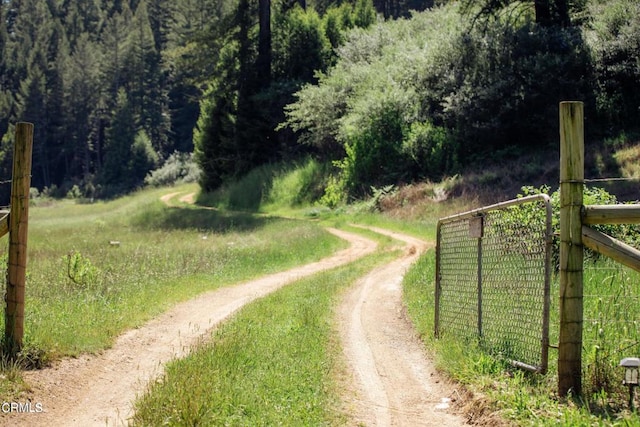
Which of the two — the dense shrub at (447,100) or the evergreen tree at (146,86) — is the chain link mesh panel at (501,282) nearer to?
the dense shrub at (447,100)

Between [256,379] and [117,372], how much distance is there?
202 cm

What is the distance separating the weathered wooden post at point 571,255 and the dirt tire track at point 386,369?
110cm

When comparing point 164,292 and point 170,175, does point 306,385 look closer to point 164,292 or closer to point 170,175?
point 164,292

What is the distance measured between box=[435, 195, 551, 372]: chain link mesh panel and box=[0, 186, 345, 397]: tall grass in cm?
482

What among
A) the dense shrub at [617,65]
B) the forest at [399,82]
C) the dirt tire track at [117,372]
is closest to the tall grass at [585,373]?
the dirt tire track at [117,372]

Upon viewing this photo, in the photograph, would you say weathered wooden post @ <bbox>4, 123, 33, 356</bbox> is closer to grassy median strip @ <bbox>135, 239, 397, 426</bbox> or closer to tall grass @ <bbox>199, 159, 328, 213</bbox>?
grassy median strip @ <bbox>135, 239, 397, 426</bbox>

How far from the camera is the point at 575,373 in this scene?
5551mm

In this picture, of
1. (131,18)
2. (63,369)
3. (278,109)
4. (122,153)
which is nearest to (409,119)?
(278,109)

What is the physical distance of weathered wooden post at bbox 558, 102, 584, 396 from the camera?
5.55 m

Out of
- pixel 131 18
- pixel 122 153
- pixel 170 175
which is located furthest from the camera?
pixel 131 18

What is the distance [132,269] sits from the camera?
1538cm

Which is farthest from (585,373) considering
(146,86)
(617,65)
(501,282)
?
(146,86)

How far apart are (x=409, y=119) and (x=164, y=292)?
2308 centimetres

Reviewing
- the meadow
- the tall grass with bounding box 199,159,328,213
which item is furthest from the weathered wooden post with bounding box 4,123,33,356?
the tall grass with bounding box 199,159,328,213
